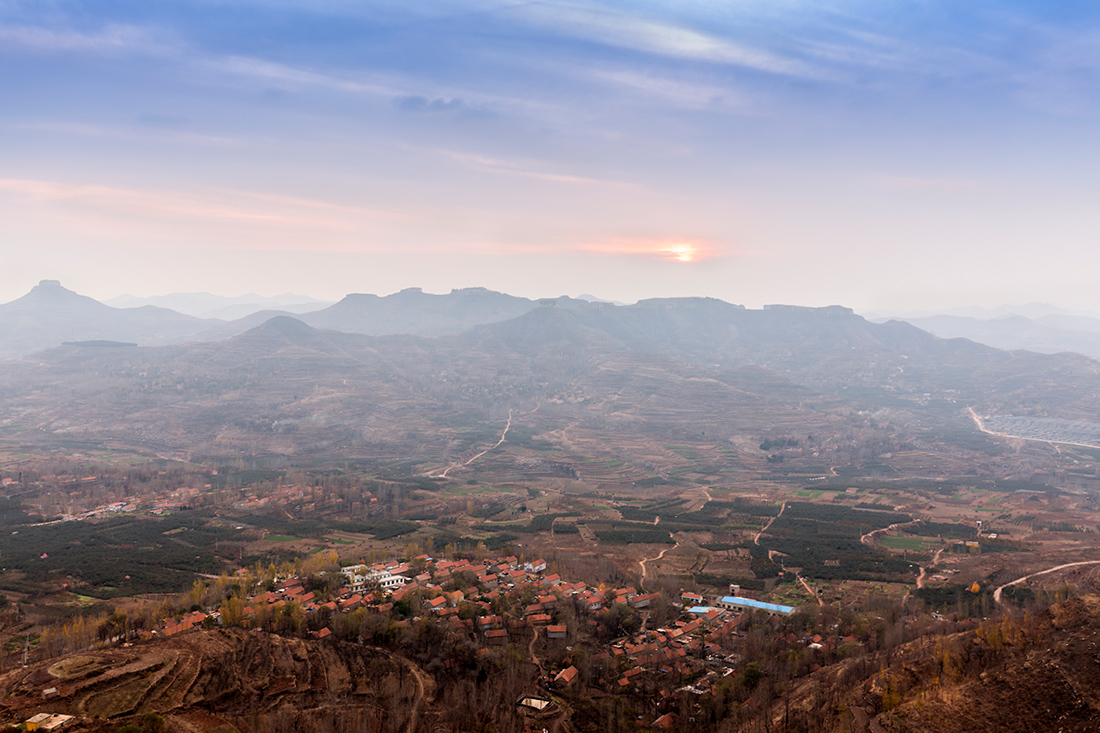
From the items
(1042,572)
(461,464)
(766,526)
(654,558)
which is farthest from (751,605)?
(461,464)

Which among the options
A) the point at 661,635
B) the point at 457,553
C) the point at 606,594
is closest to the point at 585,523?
the point at 457,553

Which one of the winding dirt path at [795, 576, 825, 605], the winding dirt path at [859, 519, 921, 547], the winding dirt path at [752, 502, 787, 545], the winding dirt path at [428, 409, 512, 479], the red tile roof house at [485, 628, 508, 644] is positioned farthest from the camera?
the winding dirt path at [428, 409, 512, 479]

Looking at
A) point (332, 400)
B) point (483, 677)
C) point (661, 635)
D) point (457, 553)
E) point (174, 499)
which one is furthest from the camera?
point (332, 400)

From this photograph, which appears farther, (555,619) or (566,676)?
(555,619)

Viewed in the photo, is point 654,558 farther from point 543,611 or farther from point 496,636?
point 496,636

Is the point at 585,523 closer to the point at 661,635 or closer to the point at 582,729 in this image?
the point at 661,635

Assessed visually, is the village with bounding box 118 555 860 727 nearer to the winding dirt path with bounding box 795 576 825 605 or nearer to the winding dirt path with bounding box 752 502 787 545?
the winding dirt path with bounding box 795 576 825 605

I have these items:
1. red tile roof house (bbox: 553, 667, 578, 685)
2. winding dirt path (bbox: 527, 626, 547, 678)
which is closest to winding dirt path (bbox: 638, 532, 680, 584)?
winding dirt path (bbox: 527, 626, 547, 678)

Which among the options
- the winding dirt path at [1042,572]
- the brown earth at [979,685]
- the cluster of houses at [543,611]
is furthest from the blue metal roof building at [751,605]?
the brown earth at [979,685]

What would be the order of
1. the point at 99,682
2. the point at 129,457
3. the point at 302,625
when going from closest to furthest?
1. the point at 99,682
2. the point at 302,625
3. the point at 129,457
